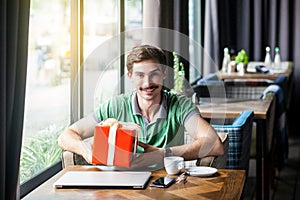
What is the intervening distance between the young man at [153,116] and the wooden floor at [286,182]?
76.3 inches

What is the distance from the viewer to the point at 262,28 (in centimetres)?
798

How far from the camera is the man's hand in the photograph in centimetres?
261

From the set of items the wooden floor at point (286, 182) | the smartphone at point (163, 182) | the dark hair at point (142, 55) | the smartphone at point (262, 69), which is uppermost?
the smartphone at point (262, 69)

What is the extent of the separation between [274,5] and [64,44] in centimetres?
494

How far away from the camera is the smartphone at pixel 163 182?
2334mm

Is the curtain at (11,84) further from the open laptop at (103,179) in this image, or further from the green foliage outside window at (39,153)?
the green foliage outside window at (39,153)

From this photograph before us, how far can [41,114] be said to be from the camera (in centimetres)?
328

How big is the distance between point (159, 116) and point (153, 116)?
3 centimetres

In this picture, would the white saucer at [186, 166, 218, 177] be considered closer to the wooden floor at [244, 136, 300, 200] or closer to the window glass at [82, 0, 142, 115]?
the window glass at [82, 0, 142, 115]

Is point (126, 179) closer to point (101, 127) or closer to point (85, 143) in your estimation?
point (101, 127)

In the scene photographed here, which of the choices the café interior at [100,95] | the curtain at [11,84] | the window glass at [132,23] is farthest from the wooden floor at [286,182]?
the curtain at [11,84]

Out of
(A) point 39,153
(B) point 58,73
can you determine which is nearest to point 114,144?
(A) point 39,153

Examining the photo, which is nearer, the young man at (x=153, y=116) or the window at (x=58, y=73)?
the young man at (x=153, y=116)

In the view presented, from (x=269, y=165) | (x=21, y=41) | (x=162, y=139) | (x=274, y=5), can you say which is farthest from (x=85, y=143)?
(x=274, y=5)
